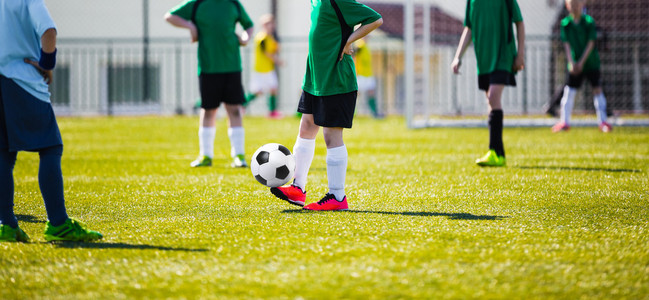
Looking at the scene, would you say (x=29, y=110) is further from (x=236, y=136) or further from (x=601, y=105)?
(x=601, y=105)

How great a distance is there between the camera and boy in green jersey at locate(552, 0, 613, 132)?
1033cm

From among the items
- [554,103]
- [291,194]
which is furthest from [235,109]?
[554,103]

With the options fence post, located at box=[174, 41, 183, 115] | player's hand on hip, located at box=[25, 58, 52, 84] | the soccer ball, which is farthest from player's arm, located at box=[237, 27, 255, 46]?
fence post, located at box=[174, 41, 183, 115]

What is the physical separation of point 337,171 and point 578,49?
7.08 metres

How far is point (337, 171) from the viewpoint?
4480 mm

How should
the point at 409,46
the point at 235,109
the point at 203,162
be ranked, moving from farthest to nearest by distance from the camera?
the point at 409,46 → the point at 235,109 → the point at 203,162

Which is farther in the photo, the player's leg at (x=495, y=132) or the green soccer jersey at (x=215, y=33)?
the green soccer jersey at (x=215, y=33)

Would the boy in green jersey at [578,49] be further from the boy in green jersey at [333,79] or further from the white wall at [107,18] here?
the white wall at [107,18]

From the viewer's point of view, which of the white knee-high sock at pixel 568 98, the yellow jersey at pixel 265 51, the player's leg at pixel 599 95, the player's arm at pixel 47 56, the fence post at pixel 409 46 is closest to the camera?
the player's arm at pixel 47 56

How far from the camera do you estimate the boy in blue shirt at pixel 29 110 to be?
347cm

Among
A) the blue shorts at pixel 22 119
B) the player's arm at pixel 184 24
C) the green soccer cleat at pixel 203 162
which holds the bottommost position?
the green soccer cleat at pixel 203 162

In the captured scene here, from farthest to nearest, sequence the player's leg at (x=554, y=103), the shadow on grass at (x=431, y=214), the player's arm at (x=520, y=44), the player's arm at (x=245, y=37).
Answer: the player's leg at (x=554, y=103) → the player's arm at (x=245, y=37) → the player's arm at (x=520, y=44) → the shadow on grass at (x=431, y=214)

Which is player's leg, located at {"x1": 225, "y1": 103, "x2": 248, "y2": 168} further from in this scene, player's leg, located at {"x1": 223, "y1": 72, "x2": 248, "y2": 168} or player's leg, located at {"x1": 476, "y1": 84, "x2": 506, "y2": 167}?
player's leg, located at {"x1": 476, "y1": 84, "x2": 506, "y2": 167}

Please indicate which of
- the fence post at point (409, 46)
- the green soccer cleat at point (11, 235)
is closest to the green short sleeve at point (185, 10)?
the green soccer cleat at point (11, 235)
